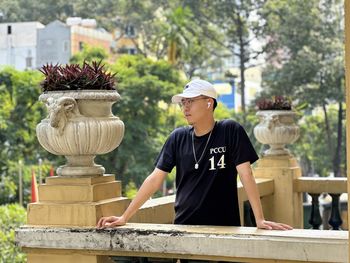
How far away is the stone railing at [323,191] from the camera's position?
6.91 meters

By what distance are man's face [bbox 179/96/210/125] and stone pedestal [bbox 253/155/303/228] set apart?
3.39m

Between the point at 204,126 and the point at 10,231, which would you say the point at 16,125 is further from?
the point at 204,126

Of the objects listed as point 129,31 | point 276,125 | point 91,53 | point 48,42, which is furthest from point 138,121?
point 276,125

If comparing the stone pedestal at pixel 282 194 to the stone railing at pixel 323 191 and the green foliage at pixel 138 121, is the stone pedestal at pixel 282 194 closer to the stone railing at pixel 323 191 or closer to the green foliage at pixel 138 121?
the stone railing at pixel 323 191

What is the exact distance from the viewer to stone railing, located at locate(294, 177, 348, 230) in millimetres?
6910

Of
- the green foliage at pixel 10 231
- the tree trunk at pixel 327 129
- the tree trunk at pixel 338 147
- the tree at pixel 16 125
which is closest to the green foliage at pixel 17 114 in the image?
the tree at pixel 16 125

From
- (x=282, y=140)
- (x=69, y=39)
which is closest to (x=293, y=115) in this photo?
(x=282, y=140)

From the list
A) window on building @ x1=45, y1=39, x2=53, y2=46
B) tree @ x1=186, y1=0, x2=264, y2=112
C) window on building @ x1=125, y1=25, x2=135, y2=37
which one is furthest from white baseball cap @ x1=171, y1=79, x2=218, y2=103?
window on building @ x1=125, y1=25, x2=135, y2=37

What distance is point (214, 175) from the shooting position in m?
4.14

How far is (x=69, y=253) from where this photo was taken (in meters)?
3.96

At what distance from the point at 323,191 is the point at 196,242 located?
3.75 m

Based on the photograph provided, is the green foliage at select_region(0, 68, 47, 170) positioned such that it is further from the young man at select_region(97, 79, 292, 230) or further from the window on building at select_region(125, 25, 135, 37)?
the young man at select_region(97, 79, 292, 230)

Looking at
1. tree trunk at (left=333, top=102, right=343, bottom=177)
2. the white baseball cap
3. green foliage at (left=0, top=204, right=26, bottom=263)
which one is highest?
the white baseball cap

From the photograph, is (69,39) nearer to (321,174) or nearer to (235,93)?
(235,93)
